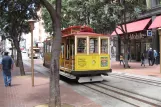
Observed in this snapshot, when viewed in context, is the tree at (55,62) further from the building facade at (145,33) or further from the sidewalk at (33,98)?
the building facade at (145,33)

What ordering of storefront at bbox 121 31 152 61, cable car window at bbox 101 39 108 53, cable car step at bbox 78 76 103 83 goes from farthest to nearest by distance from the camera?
1. storefront at bbox 121 31 152 61
2. cable car window at bbox 101 39 108 53
3. cable car step at bbox 78 76 103 83

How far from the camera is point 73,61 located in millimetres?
14680

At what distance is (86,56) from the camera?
14.8 m

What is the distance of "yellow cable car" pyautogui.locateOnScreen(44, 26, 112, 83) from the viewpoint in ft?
47.9

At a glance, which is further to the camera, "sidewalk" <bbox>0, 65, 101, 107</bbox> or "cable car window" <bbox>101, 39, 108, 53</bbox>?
"cable car window" <bbox>101, 39, 108, 53</bbox>

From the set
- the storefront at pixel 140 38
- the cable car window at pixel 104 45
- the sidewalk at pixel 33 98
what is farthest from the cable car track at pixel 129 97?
the storefront at pixel 140 38

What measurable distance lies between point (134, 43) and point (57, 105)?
2694 cm

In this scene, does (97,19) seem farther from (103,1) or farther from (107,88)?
(107,88)

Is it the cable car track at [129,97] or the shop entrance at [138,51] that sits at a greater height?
the shop entrance at [138,51]

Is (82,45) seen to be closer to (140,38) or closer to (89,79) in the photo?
(89,79)

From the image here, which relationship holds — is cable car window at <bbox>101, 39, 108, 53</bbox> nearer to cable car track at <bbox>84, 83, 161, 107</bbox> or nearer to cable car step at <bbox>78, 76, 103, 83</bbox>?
cable car step at <bbox>78, 76, 103, 83</bbox>

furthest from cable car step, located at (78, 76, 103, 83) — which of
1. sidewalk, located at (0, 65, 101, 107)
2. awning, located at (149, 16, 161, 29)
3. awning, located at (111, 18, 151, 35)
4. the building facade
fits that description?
awning, located at (111, 18, 151, 35)

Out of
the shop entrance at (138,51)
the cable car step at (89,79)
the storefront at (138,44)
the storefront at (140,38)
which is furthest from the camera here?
the shop entrance at (138,51)

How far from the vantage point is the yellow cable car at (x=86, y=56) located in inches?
575
